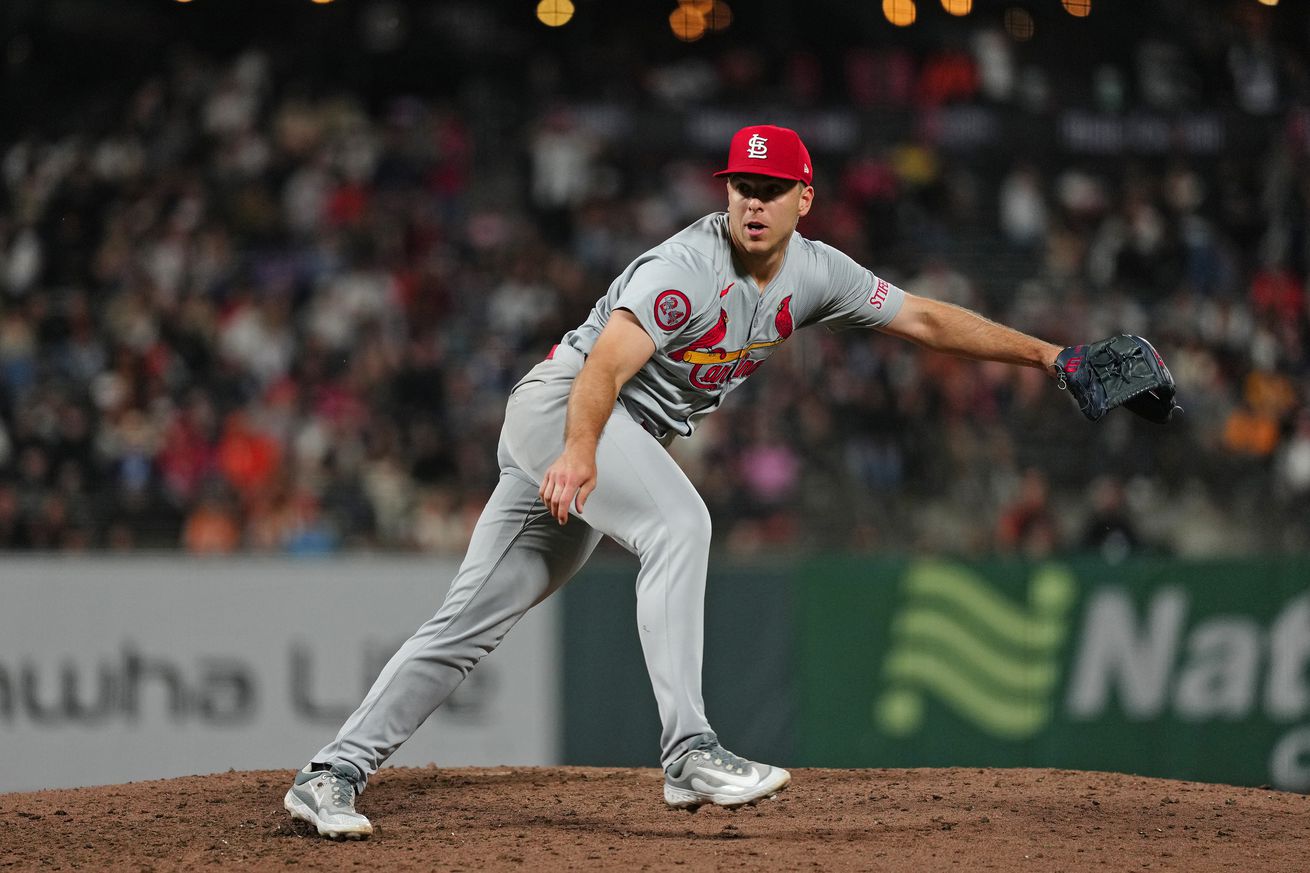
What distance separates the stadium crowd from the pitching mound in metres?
4.89

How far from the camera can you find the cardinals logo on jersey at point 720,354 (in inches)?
172

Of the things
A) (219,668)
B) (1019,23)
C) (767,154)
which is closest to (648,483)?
(767,154)

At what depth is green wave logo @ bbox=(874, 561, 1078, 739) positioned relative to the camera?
814 cm

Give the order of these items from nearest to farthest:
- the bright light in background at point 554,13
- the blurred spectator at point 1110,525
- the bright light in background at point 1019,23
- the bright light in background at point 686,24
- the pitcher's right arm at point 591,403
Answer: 1. the pitcher's right arm at point 591,403
2. the blurred spectator at point 1110,525
3. the bright light in background at point 1019,23
4. the bright light in background at point 554,13
5. the bright light in background at point 686,24

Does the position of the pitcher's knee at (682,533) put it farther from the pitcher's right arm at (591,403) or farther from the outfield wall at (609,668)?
the outfield wall at (609,668)

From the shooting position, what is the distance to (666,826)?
15.6 ft

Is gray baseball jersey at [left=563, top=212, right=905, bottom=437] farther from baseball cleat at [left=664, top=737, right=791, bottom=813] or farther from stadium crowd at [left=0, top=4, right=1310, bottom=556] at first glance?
stadium crowd at [left=0, top=4, right=1310, bottom=556]

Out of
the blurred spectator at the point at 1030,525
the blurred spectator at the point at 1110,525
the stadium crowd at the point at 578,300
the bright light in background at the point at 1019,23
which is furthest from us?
the bright light in background at the point at 1019,23

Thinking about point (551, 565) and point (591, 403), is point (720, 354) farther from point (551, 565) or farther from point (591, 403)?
point (551, 565)

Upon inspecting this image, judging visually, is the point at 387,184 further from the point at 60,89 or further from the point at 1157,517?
the point at 1157,517

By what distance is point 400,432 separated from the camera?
448 inches

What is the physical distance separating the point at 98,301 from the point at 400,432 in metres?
2.99

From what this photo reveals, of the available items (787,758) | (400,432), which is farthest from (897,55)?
(787,758)

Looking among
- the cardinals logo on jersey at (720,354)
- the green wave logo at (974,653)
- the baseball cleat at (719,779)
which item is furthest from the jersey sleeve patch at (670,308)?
the green wave logo at (974,653)
